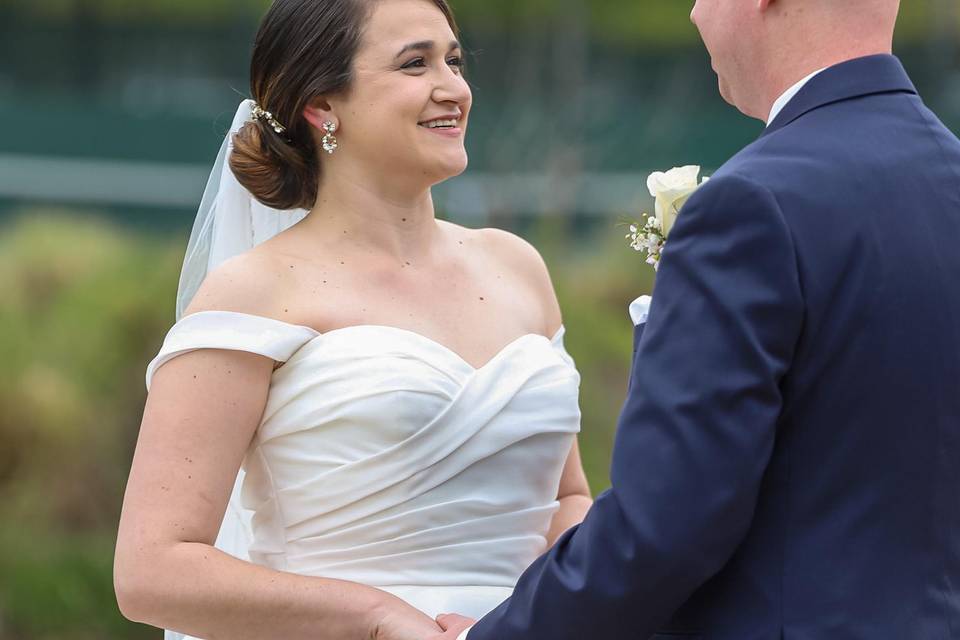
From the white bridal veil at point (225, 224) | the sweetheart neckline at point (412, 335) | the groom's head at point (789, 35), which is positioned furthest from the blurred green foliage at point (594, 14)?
the groom's head at point (789, 35)

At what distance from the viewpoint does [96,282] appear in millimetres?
7570

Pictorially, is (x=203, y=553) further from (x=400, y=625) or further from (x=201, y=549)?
(x=400, y=625)

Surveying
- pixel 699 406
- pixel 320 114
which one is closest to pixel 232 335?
pixel 320 114

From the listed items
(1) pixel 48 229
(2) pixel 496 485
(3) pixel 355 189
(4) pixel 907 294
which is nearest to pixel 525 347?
(2) pixel 496 485

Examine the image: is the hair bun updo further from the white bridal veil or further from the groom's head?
the groom's head

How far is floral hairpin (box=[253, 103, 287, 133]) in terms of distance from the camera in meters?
3.62

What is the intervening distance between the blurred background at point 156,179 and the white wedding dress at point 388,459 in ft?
3.61

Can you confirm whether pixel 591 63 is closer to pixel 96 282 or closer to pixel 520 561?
pixel 96 282

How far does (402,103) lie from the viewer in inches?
137

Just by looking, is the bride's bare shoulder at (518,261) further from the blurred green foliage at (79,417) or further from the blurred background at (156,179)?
the blurred green foliage at (79,417)

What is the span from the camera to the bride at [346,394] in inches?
124

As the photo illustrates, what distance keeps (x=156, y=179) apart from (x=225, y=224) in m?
12.9

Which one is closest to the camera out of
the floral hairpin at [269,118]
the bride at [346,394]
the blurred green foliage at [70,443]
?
the bride at [346,394]

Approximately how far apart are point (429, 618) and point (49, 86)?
2010 centimetres
